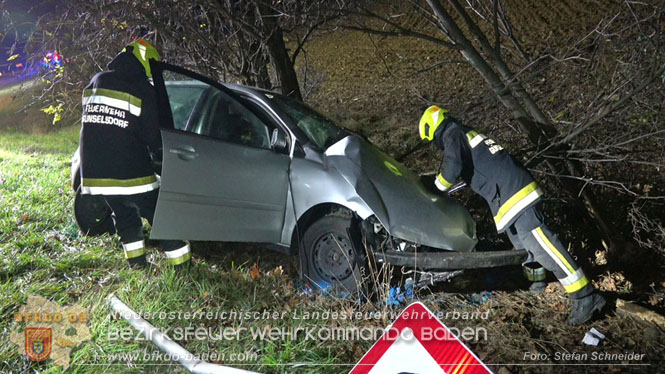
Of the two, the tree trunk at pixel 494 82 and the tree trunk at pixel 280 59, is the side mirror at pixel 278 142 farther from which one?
the tree trunk at pixel 280 59

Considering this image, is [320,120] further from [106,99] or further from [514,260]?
[514,260]

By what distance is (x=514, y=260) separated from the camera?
332 centimetres

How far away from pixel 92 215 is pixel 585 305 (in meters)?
4.04

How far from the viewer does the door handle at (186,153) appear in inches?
132

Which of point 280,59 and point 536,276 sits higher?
point 280,59

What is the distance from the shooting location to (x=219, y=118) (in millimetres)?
3896

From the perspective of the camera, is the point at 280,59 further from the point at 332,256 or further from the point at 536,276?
the point at 536,276

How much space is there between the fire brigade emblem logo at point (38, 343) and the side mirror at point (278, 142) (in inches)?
74.6

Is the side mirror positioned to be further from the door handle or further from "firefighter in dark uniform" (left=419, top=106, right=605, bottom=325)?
"firefighter in dark uniform" (left=419, top=106, right=605, bottom=325)

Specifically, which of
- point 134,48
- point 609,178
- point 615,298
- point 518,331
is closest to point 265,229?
point 134,48

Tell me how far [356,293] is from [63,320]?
191cm

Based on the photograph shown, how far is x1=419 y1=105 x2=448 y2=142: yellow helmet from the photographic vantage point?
12.2 feet

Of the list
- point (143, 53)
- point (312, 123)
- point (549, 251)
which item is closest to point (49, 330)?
point (143, 53)

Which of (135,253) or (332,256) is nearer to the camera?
(332,256)
